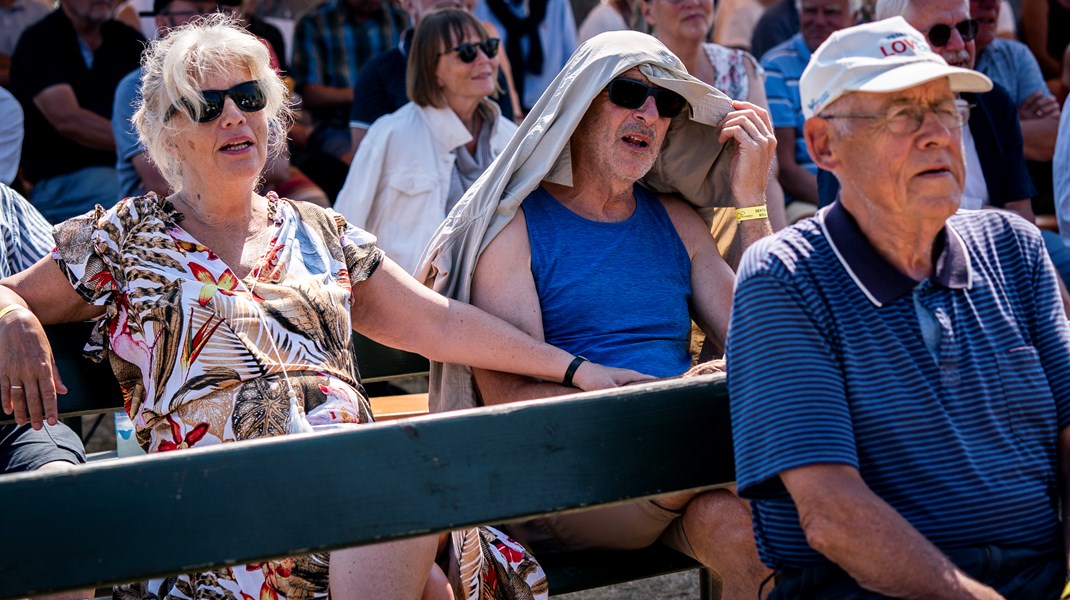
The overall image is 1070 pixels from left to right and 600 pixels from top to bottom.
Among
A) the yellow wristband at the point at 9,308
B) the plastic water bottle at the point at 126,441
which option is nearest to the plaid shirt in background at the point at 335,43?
the plastic water bottle at the point at 126,441

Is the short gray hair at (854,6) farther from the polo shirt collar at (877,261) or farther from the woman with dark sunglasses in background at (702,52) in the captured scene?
the polo shirt collar at (877,261)

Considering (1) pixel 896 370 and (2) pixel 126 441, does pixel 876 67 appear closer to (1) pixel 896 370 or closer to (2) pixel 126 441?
(1) pixel 896 370

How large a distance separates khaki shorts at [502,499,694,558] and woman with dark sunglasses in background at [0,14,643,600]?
18 cm

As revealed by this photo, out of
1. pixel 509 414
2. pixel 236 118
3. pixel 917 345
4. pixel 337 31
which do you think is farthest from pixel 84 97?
pixel 917 345

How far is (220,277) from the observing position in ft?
8.82

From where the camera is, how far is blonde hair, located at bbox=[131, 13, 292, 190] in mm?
2811

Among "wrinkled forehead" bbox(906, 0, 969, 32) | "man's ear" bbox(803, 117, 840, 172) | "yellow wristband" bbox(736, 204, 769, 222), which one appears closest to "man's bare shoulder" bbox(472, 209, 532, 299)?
"yellow wristband" bbox(736, 204, 769, 222)

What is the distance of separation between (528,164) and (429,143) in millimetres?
1928

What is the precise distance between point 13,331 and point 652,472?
1.33 m

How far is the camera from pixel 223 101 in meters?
2.83

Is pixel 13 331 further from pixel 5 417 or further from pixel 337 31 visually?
pixel 337 31

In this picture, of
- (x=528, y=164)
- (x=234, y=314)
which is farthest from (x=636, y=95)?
(x=234, y=314)

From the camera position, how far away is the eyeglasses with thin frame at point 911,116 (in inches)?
82.4

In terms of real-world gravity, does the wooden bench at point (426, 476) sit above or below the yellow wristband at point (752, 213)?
above
